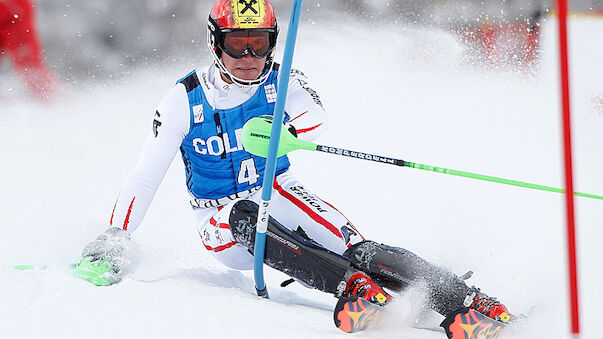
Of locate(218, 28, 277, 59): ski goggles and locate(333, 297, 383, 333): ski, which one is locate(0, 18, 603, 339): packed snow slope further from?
locate(218, 28, 277, 59): ski goggles

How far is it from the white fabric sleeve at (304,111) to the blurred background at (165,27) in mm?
3779

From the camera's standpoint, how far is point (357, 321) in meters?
2.04

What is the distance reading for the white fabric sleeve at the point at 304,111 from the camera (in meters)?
2.61

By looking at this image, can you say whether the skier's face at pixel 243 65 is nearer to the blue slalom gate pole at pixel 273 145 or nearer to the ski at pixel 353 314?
the blue slalom gate pole at pixel 273 145

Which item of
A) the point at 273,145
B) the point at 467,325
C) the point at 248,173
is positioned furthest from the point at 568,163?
the point at 248,173

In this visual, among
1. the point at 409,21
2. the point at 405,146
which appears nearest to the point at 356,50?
the point at 409,21

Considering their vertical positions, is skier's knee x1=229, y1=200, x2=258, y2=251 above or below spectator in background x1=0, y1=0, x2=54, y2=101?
below

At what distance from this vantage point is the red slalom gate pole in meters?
1.43

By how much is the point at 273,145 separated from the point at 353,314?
1.88 ft

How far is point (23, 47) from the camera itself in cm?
624

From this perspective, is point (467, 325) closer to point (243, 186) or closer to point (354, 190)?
point (243, 186)

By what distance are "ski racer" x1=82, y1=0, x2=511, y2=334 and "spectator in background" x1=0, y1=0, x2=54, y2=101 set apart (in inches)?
152

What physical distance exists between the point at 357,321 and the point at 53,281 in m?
0.98

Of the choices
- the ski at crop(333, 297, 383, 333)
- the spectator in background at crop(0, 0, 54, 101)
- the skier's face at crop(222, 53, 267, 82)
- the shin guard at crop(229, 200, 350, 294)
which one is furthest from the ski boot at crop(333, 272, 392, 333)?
the spectator in background at crop(0, 0, 54, 101)
